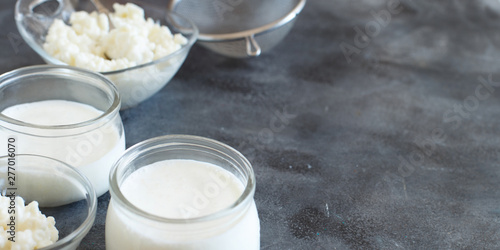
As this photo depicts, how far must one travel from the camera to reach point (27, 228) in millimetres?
865

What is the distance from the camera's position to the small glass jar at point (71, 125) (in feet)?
3.36

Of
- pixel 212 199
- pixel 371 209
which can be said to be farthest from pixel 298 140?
pixel 212 199

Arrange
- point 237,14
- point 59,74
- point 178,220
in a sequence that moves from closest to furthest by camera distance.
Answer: point 178,220
point 59,74
point 237,14

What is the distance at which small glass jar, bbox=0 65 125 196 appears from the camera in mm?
1024

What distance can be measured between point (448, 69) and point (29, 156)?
1.30m

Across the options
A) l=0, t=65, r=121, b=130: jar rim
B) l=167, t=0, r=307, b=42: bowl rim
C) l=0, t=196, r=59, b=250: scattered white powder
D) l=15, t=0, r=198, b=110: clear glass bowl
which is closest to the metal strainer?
l=167, t=0, r=307, b=42: bowl rim

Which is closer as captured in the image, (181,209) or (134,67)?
(181,209)

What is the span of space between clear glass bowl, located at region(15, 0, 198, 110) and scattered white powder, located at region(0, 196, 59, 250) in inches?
17.3

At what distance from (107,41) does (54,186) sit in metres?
0.51

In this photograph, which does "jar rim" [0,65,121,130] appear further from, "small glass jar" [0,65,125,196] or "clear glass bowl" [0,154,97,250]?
"clear glass bowl" [0,154,97,250]

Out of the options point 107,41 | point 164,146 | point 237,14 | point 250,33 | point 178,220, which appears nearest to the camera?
point 178,220

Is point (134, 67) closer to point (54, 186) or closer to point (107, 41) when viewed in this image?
point (107, 41)

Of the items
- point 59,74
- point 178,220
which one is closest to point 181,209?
→ point 178,220

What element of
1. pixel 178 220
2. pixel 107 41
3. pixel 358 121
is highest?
pixel 178 220
